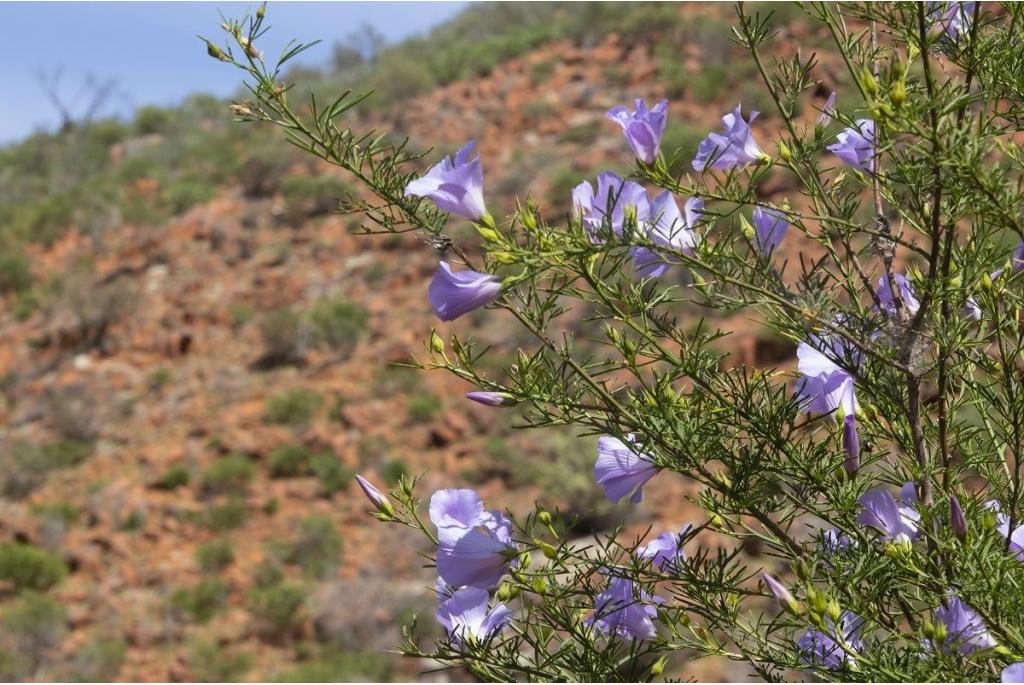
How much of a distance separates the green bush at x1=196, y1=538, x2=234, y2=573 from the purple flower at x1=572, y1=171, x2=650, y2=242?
24.4ft

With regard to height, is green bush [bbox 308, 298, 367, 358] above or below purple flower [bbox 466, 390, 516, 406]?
above

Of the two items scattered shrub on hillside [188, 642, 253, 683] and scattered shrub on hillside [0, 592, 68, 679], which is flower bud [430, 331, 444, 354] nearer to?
scattered shrub on hillside [188, 642, 253, 683]

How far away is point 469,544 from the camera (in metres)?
1.16

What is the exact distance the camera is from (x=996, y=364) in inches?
54.4

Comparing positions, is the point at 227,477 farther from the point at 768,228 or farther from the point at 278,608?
the point at 768,228

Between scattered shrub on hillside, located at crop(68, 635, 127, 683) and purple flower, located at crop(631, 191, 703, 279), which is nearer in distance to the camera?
purple flower, located at crop(631, 191, 703, 279)

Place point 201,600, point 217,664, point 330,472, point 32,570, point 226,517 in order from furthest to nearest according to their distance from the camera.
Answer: point 330,472 → point 226,517 → point 32,570 → point 201,600 → point 217,664

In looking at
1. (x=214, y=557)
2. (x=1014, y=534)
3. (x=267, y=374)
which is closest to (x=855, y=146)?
(x=1014, y=534)

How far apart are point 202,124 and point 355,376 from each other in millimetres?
11663

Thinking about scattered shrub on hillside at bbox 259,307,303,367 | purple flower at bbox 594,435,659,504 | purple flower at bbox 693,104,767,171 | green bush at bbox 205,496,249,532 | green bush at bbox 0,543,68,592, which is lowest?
purple flower at bbox 594,435,659,504

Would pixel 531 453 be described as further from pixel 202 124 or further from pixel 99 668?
pixel 202 124

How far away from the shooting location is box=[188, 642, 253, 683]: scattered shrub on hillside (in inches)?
263

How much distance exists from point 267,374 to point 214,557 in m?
3.11

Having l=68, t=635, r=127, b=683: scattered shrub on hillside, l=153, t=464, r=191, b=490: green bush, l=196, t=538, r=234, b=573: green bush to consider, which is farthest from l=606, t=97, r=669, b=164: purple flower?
l=153, t=464, r=191, b=490: green bush
